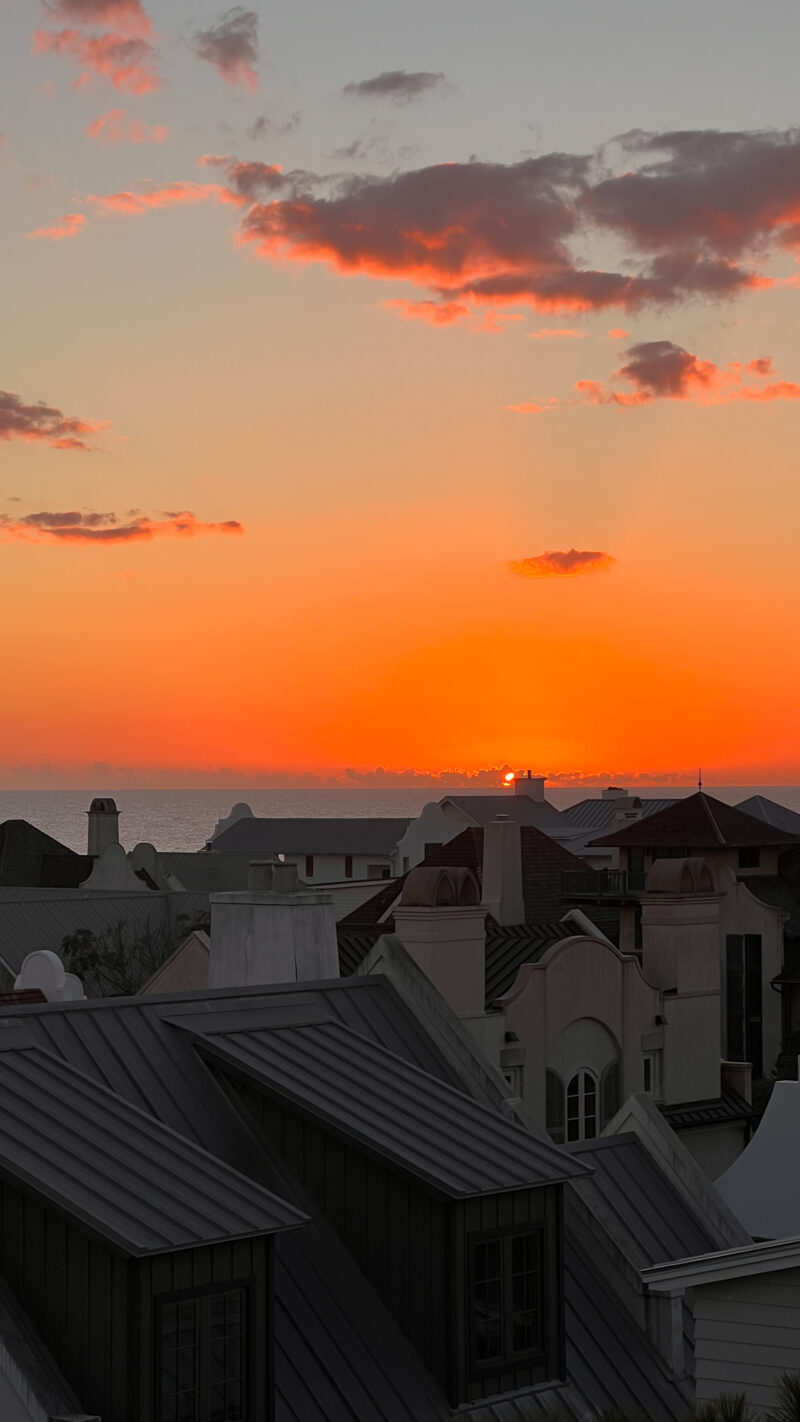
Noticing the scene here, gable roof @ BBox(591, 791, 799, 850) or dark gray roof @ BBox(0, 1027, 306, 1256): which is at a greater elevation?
gable roof @ BBox(591, 791, 799, 850)

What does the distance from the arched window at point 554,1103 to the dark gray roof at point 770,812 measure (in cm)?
5269

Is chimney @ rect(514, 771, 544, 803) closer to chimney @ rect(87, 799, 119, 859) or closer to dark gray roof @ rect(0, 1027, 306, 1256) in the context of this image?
chimney @ rect(87, 799, 119, 859)

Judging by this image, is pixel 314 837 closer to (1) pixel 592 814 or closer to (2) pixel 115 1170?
(1) pixel 592 814

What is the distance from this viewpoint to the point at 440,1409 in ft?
42.8

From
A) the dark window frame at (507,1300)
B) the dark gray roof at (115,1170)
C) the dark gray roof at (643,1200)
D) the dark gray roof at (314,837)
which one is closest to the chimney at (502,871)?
Result: the dark gray roof at (643,1200)

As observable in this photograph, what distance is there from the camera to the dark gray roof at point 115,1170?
1103 cm

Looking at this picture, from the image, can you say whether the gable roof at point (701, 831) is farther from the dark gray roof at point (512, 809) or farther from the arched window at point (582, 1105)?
the dark gray roof at point (512, 809)

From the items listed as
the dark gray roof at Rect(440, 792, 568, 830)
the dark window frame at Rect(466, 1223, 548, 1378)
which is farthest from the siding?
the dark gray roof at Rect(440, 792, 568, 830)

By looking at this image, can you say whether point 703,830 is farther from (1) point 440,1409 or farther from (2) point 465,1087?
(1) point 440,1409

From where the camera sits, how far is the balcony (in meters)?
→ 49.9

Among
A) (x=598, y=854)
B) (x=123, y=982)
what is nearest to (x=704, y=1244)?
(x=123, y=982)

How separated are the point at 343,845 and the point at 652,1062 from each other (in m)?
113

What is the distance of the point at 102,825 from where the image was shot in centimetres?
9700

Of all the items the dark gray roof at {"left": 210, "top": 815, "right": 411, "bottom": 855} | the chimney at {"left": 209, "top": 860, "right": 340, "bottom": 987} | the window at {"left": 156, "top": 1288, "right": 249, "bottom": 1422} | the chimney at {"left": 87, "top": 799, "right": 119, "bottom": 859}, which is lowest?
the window at {"left": 156, "top": 1288, "right": 249, "bottom": 1422}
